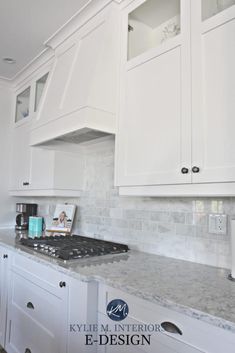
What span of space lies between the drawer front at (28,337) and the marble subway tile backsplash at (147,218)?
0.77 metres

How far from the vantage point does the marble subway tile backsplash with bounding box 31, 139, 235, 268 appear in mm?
1526

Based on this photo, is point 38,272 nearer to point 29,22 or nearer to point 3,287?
point 3,287

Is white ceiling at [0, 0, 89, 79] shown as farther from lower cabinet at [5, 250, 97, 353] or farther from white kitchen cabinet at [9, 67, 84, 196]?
lower cabinet at [5, 250, 97, 353]

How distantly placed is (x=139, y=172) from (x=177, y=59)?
0.63 metres

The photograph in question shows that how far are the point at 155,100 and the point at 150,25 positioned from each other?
0.63m

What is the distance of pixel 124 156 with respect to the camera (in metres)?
1.70

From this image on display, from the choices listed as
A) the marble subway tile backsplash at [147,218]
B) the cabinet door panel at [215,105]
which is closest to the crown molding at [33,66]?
the marble subway tile backsplash at [147,218]

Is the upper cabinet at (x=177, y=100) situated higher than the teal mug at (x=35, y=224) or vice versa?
the upper cabinet at (x=177, y=100)

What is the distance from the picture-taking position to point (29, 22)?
2.06 metres

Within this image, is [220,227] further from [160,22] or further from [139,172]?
[160,22]

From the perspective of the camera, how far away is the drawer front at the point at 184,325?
0.91m

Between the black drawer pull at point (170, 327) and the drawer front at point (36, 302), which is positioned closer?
the black drawer pull at point (170, 327)

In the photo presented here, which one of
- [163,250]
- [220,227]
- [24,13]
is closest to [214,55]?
[220,227]

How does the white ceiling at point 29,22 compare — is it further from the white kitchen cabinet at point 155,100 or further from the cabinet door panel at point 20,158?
the cabinet door panel at point 20,158
